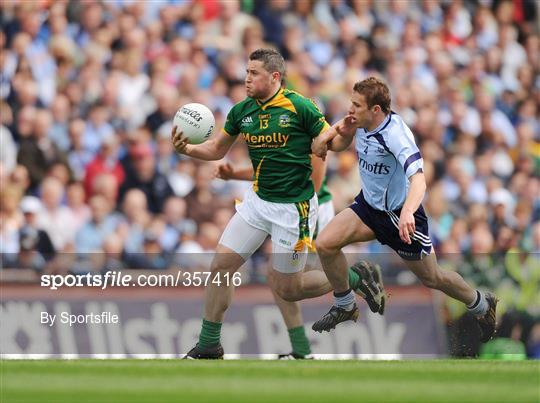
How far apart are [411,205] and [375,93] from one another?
1055 mm

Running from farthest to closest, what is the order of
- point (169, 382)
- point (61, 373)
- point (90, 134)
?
point (90, 134) → point (61, 373) → point (169, 382)

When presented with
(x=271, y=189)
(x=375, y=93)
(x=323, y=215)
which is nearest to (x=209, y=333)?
(x=271, y=189)

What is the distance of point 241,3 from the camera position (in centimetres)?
1972

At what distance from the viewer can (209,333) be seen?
1158 cm

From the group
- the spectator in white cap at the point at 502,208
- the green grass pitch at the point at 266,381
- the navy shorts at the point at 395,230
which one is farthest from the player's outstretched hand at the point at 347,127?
the spectator in white cap at the point at 502,208

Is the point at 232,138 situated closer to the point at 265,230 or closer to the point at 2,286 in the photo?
the point at 265,230

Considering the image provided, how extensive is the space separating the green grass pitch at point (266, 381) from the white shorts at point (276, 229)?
0.95m

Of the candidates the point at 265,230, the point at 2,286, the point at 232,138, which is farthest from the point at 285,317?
the point at 2,286

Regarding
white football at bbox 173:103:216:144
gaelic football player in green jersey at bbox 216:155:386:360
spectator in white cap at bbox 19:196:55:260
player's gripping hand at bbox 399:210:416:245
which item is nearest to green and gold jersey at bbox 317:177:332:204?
gaelic football player in green jersey at bbox 216:155:386:360

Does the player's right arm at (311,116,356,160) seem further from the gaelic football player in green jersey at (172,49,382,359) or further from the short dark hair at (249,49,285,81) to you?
the short dark hair at (249,49,285,81)

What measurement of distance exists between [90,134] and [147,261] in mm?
3948

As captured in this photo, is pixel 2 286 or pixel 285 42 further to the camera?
pixel 285 42

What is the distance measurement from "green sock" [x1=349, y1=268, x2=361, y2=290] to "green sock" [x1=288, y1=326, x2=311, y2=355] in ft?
2.03

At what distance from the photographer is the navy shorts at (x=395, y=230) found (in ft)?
36.7
